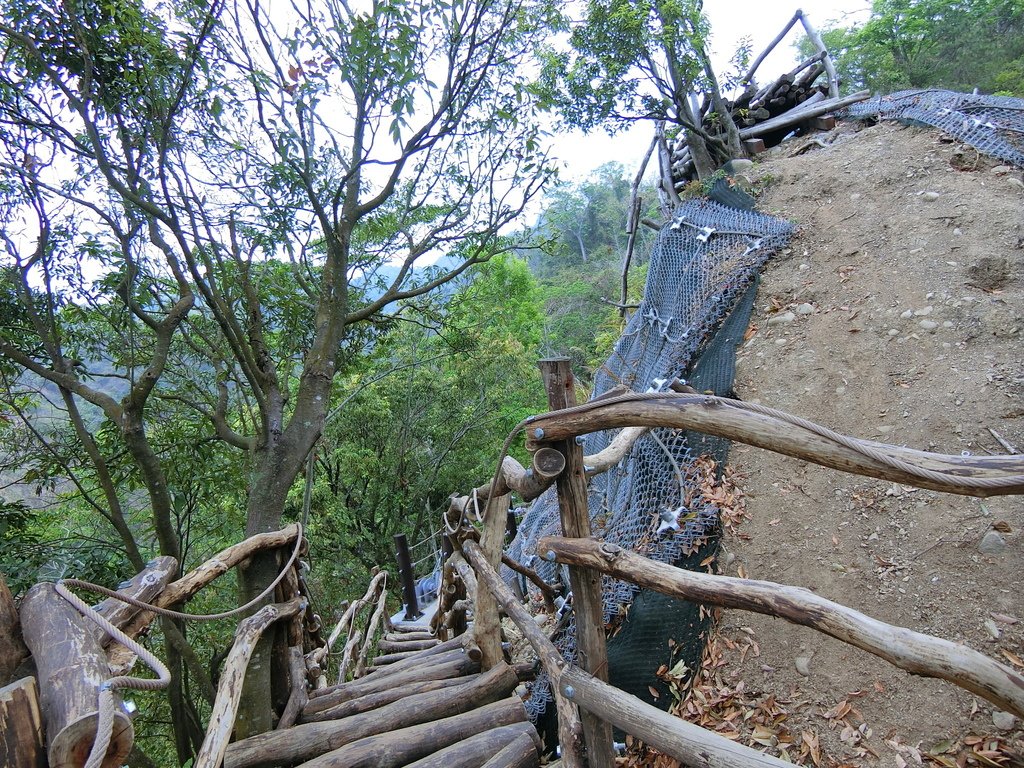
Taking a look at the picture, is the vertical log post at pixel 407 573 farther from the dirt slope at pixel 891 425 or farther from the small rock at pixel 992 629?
the small rock at pixel 992 629

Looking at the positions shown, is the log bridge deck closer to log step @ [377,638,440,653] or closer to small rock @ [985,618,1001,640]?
small rock @ [985,618,1001,640]

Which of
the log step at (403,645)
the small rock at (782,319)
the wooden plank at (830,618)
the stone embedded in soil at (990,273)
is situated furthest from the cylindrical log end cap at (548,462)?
the log step at (403,645)

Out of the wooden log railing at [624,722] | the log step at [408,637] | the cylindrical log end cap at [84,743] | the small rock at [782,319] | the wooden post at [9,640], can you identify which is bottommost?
the log step at [408,637]

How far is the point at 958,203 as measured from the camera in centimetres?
420

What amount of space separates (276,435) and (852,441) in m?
3.95

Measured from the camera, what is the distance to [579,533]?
1.84m

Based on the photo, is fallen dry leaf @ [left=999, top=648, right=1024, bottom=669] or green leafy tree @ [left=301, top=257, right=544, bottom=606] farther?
green leafy tree @ [left=301, top=257, right=544, bottom=606]

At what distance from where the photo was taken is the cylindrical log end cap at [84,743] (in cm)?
94

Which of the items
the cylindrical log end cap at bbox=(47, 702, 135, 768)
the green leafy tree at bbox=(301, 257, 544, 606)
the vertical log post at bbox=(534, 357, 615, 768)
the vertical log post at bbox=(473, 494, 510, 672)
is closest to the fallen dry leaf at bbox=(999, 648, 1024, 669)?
the vertical log post at bbox=(534, 357, 615, 768)

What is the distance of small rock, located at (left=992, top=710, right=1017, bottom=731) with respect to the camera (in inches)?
70.9

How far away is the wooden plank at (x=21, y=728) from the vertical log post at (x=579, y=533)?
54.8 inches

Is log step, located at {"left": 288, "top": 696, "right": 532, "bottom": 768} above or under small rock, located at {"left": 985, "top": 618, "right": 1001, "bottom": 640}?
above

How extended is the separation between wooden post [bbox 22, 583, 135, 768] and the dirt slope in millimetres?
2222

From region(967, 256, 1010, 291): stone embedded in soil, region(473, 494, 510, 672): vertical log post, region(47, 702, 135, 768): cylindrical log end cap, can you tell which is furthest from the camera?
region(967, 256, 1010, 291): stone embedded in soil
